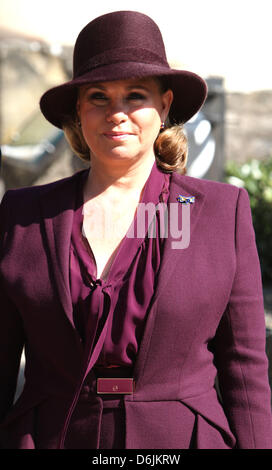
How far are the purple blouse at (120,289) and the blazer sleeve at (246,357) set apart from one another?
10.3 inches

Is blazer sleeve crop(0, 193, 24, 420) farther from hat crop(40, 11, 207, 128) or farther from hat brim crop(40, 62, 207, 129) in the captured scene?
hat crop(40, 11, 207, 128)

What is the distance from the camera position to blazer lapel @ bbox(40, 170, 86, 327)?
208cm

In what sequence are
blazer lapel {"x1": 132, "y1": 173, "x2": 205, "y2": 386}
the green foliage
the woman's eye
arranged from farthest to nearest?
the green foliage < the woman's eye < blazer lapel {"x1": 132, "y1": 173, "x2": 205, "y2": 386}

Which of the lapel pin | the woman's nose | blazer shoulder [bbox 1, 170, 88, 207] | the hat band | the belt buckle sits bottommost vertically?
the belt buckle

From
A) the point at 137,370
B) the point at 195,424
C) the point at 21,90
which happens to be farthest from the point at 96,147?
the point at 21,90

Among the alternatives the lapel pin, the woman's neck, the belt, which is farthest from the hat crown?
the belt

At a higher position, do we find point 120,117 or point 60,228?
point 120,117

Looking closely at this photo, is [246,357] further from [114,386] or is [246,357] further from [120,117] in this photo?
[120,117]

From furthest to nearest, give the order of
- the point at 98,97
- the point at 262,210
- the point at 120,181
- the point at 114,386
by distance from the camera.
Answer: the point at 262,210 < the point at 120,181 < the point at 98,97 < the point at 114,386

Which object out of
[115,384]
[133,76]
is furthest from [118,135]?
[115,384]

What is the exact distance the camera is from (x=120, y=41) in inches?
83.7

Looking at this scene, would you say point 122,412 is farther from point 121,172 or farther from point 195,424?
point 121,172

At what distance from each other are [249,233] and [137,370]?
0.56 metres

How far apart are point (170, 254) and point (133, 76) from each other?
537 mm
